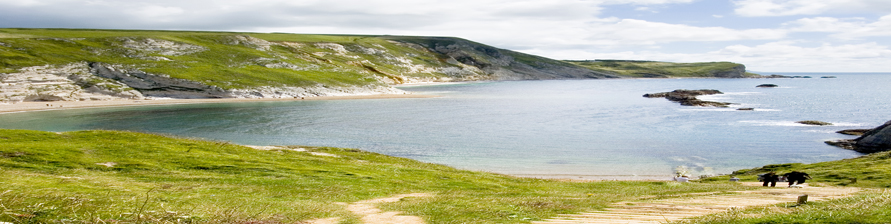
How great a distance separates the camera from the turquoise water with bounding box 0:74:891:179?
167 feet

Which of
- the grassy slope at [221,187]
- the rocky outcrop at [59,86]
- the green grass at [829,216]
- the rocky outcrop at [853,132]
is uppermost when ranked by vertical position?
the green grass at [829,216]

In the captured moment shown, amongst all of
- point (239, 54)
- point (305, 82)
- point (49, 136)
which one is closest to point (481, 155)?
point (49, 136)

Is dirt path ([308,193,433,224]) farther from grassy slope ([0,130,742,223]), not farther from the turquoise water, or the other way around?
the turquoise water

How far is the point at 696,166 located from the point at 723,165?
2.67m

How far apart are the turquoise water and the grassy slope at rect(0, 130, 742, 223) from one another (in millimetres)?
17109

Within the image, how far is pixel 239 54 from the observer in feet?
593

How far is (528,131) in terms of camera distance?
74438 millimetres

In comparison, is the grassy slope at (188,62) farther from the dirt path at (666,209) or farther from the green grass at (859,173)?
the dirt path at (666,209)

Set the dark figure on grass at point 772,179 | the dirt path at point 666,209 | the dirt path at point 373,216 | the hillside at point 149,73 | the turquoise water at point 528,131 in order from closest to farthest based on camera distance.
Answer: the dirt path at point 666,209 → the dirt path at point 373,216 → the dark figure on grass at point 772,179 → the turquoise water at point 528,131 → the hillside at point 149,73

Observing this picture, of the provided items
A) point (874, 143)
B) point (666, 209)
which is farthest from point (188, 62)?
point (666, 209)

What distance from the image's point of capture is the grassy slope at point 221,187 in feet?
42.3

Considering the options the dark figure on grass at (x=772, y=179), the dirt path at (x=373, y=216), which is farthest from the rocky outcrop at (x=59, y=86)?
the dark figure on grass at (x=772, y=179)

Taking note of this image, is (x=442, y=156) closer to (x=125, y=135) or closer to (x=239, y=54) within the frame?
(x=125, y=135)

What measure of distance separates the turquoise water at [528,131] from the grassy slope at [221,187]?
674 inches
